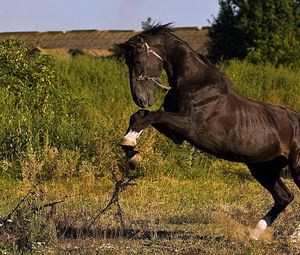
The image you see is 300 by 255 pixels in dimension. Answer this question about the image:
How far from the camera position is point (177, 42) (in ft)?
28.6

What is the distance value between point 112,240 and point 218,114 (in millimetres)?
1682

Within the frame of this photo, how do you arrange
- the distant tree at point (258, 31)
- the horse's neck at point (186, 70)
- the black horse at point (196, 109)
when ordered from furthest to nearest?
the distant tree at point (258, 31) → the horse's neck at point (186, 70) → the black horse at point (196, 109)

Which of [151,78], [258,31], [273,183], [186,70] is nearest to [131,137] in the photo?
[151,78]

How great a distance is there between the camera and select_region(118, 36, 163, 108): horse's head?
834 centimetres

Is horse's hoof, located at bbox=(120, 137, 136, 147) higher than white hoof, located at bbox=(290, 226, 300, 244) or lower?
higher

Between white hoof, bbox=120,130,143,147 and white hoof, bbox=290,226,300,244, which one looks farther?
white hoof, bbox=290,226,300,244

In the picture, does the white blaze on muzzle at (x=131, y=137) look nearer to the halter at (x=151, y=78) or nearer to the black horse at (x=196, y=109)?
the black horse at (x=196, y=109)

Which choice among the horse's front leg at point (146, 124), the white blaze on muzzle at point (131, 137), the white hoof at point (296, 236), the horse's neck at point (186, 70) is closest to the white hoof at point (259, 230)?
the white hoof at point (296, 236)

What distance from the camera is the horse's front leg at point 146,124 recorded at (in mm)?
7961

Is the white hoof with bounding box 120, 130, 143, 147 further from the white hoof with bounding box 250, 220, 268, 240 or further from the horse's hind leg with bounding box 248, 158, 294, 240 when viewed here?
the horse's hind leg with bounding box 248, 158, 294, 240

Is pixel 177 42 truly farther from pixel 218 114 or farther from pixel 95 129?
pixel 95 129

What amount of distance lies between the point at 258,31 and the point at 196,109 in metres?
21.7

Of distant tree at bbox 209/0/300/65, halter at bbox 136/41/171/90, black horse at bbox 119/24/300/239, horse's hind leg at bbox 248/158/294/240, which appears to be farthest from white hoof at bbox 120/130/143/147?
distant tree at bbox 209/0/300/65

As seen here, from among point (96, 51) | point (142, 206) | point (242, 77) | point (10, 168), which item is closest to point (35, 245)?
point (142, 206)
